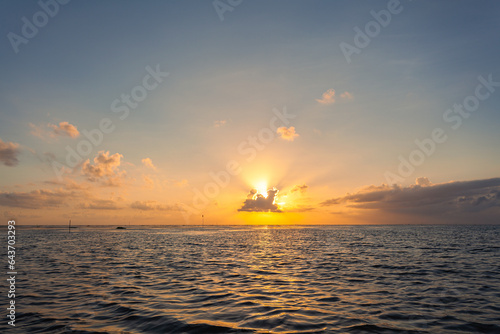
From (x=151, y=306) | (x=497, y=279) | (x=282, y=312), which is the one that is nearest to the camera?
(x=282, y=312)

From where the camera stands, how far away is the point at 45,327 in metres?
12.6

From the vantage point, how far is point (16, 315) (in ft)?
46.9

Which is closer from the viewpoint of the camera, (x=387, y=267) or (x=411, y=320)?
(x=411, y=320)

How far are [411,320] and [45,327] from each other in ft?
52.2

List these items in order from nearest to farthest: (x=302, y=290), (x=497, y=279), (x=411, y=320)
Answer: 1. (x=411, y=320)
2. (x=302, y=290)
3. (x=497, y=279)

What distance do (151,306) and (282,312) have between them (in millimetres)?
6952

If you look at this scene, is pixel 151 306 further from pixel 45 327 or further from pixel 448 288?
pixel 448 288

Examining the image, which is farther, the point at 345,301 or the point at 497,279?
the point at 497,279

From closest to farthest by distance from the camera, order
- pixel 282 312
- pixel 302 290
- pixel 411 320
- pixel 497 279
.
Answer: pixel 411 320, pixel 282 312, pixel 302 290, pixel 497 279

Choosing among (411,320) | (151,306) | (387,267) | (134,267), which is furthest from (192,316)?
(387,267)

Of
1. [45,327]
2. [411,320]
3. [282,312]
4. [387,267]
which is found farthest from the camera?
[387,267]

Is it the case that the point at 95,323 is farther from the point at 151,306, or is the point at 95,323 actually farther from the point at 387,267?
the point at 387,267

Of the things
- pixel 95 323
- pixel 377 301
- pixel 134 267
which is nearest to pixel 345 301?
pixel 377 301

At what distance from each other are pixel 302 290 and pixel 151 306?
9417 millimetres
